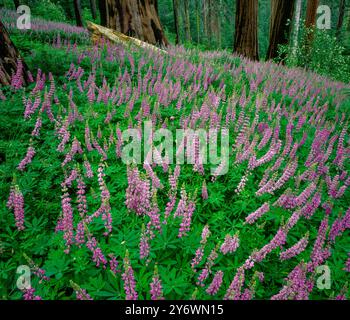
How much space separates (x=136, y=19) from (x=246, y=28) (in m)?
4.21

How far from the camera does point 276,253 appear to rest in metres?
2.76

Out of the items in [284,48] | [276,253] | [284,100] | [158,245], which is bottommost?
[276,253]

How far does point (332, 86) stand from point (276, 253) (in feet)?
23.5

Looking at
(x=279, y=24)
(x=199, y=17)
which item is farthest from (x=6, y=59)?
(x=199, y=17)

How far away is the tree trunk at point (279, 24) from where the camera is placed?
11523 mm

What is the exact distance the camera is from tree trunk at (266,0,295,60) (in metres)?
11.5

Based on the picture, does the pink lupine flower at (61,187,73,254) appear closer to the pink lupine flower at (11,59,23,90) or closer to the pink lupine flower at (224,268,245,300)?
the pink lupine flower at (224,268,245,300)

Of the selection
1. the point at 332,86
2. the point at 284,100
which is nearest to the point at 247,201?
the point at 284,100

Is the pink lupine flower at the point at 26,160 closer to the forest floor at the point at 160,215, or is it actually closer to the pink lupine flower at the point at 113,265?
the forest floor at the point at 160,215

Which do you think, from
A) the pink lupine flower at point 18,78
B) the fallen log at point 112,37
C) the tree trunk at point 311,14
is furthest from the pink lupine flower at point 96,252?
the tree trunk at point 311,14

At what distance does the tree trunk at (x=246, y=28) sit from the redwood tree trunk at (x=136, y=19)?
302 cm

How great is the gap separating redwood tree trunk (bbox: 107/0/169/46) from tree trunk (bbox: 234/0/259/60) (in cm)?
302

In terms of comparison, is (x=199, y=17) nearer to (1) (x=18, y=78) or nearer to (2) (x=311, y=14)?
(2) (x=311, y=14)
